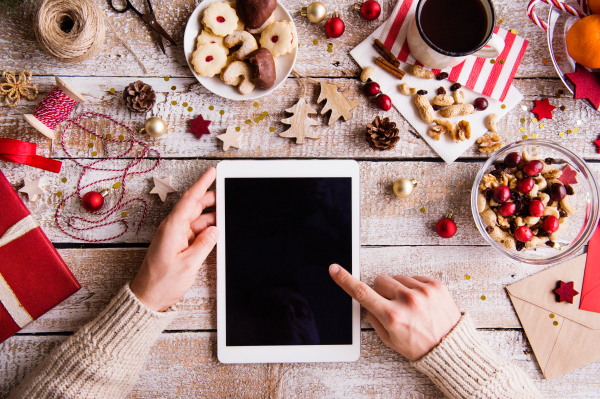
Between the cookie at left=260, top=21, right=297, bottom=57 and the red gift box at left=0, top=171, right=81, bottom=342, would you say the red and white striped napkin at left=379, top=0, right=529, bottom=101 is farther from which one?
the red gift box at left=0, top=171, right=81, bottom=342

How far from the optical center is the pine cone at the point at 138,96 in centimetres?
87

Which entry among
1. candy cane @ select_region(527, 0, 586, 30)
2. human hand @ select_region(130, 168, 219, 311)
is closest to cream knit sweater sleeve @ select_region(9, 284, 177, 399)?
human hand @ select_region(130, 168, 219, 311)

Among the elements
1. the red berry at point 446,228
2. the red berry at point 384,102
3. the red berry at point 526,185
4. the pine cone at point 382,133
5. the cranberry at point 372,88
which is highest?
the cranberry at point 372,88

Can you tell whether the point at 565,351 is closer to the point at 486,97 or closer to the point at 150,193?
the point at 486,97

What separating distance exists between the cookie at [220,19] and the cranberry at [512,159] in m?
0.73

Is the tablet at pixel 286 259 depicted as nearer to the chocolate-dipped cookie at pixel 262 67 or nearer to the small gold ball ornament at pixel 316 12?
the chocolate-dipped cookie at pixel 262 67

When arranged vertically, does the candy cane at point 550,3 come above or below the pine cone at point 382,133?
above

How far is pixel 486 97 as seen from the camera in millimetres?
926

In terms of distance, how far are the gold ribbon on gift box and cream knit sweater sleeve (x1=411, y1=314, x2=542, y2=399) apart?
0.96 m

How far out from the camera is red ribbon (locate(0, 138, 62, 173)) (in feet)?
2.77

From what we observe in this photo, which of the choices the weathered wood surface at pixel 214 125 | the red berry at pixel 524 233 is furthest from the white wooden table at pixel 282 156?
the red berry at pixel 524 233

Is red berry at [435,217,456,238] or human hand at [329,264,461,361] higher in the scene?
red berry at [435,217,456,238]

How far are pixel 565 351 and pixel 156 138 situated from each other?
1197mm

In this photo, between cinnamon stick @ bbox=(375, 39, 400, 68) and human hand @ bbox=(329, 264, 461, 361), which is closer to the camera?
human hand @ bbox=(329, 264, 461, 361)
